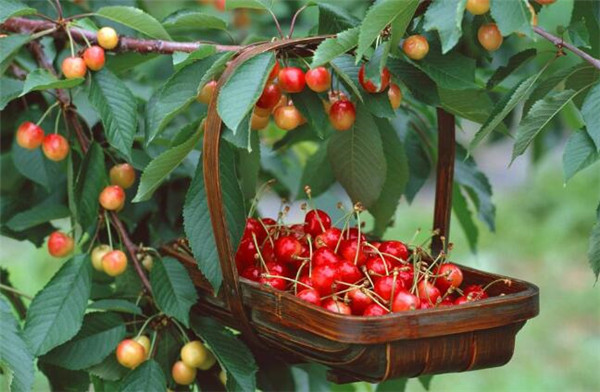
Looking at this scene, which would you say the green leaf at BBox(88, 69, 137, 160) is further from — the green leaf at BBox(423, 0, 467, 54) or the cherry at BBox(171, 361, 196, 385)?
the green leaf at BBox(423, 0, 467, 54)

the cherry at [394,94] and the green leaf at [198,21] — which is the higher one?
the cherry at [394,94]

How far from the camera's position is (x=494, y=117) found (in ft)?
3.27

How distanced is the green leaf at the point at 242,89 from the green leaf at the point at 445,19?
0.59ft

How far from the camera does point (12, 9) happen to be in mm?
1172

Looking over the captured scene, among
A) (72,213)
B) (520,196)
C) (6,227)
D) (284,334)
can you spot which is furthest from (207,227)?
(520,196)

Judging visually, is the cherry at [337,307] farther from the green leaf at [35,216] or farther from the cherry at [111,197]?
the green leaf at [35,216]

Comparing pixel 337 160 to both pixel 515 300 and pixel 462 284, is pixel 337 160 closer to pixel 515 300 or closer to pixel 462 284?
pixel 462 284

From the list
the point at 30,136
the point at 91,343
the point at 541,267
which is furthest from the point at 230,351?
the point at 541,267

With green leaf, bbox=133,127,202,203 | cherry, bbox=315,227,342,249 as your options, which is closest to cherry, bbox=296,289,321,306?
cherry, bbox=315,227,342,249

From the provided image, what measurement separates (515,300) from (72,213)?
0.62 m

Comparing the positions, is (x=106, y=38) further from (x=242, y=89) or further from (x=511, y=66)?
(x=511, y=66)

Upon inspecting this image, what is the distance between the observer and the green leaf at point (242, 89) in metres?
0.96

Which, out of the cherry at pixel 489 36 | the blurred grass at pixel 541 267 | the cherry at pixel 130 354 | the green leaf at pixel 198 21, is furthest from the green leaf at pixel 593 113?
the blurred grass at pixel 541 267

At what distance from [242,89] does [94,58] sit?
295mm
